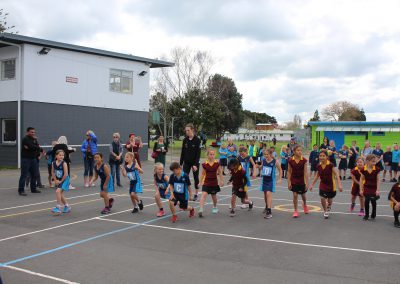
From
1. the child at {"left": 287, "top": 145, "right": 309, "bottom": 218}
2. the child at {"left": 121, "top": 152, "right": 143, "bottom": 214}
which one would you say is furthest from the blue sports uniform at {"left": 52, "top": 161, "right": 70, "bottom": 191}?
the child at {"left": 287, "top": 145, "right": 309, "bottom": 218}

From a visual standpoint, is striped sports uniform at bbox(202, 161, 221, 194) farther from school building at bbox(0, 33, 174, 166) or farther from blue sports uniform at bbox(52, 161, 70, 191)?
school building at bbox(0, 33, 174, 166)

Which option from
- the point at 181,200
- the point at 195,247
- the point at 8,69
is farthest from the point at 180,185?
the point at 8,69

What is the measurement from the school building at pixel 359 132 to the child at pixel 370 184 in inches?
1153

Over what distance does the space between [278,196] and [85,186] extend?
686cm

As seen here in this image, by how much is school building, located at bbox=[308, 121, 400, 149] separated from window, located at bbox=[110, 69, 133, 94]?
19.2m

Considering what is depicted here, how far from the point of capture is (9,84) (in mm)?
23047

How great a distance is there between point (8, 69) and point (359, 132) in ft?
95.4

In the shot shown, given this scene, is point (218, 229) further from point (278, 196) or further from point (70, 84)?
point (70, 84)

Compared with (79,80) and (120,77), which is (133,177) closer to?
(79,80)

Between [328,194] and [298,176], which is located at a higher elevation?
[298,176]

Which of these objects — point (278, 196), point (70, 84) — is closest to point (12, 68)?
point (70, 84)

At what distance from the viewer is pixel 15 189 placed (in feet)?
47.6

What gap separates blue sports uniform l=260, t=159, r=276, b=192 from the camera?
9992mm

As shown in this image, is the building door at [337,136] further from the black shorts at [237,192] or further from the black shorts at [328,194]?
the black shorts at [237,192]
